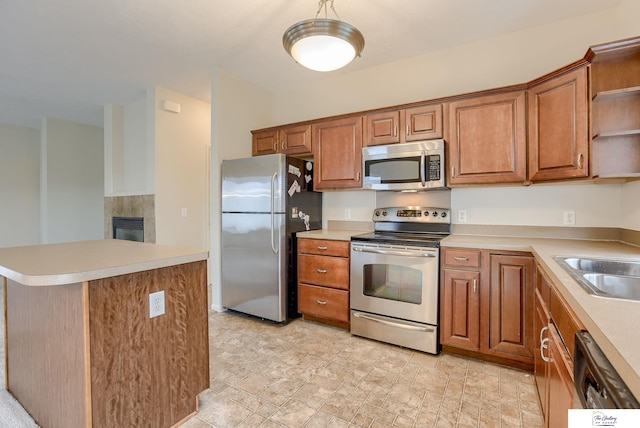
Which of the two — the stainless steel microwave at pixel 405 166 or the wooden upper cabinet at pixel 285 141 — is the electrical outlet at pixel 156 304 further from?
the wooden upper cabinet at pixel 285 141

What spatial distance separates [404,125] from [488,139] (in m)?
0.71

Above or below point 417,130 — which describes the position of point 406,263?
below

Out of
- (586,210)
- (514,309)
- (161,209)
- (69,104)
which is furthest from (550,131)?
(69,104)

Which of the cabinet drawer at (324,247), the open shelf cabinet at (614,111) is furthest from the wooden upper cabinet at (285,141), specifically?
the open shelf cabinet at (614,111)

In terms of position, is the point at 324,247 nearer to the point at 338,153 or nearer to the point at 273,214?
the point at 273,214

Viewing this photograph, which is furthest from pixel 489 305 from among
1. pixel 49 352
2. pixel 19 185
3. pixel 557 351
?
pixel 19 185

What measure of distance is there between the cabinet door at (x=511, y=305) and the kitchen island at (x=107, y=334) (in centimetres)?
197

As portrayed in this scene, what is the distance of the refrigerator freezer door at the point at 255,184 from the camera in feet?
9.71

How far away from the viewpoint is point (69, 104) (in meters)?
4.56

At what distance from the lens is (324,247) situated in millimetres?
2928

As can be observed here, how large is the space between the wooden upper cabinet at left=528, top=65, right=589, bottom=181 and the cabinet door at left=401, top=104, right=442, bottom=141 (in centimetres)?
66

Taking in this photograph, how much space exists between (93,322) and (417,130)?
8.63ft

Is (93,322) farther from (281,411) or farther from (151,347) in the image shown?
(281,411)

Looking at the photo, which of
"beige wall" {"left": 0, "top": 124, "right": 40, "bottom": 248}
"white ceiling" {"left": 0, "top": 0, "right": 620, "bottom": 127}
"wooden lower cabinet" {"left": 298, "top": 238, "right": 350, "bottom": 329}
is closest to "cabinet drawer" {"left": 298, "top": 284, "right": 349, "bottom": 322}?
"wooden lower cabinet" {"left": 298, "top": 238, "right": 350, "bottom": 329}
